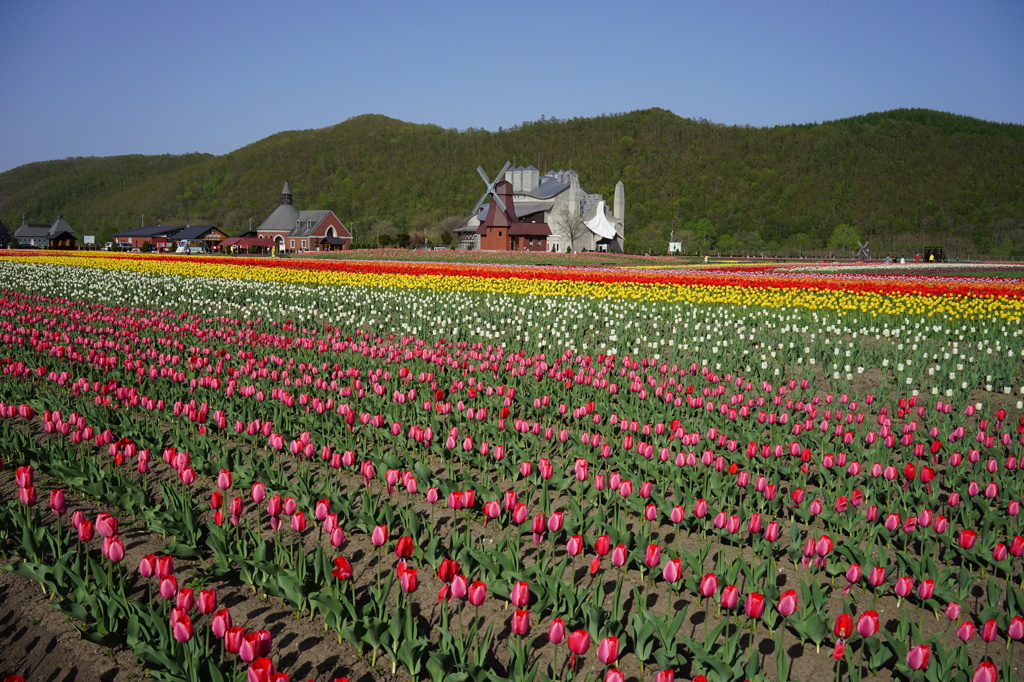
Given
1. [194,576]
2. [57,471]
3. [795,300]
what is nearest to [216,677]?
[194,576]

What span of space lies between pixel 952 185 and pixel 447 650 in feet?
446

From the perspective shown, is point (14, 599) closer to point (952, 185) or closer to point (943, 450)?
point (943, 450)

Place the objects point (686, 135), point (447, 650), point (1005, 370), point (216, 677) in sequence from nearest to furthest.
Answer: point (216, 677), point (447, 650), point (1005, 370), point (686, 135)

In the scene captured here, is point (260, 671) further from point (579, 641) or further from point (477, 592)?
point (579, 641)

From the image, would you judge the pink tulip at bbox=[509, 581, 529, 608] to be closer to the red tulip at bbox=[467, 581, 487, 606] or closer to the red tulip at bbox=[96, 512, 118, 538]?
the red tulip at bbox=[467, 581, 487, 606]

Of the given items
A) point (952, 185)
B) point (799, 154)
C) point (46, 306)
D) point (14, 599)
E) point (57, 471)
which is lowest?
point (14, 599)

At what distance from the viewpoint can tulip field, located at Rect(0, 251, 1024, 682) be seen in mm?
3588

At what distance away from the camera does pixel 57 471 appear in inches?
232

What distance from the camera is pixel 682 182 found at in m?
132

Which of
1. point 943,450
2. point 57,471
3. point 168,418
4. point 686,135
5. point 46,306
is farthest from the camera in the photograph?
point 686,135

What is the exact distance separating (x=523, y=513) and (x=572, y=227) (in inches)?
3127

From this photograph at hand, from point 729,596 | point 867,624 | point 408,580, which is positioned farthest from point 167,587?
point 867,624

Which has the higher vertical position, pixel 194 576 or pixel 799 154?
pixel 799 154

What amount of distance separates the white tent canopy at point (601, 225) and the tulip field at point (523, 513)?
71607mm
